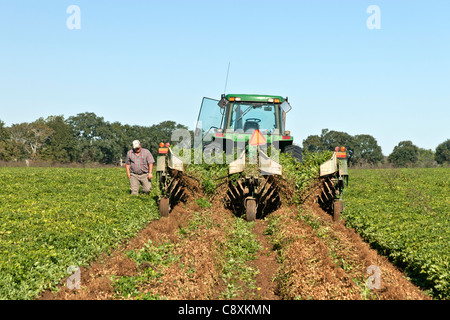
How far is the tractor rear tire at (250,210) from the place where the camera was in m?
8.75

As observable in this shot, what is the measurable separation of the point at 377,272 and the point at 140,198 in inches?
273

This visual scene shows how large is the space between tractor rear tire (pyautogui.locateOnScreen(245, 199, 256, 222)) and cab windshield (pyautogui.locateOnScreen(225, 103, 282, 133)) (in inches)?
96.1

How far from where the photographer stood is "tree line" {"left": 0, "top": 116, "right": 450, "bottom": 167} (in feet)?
196

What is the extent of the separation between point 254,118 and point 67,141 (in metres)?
58.2

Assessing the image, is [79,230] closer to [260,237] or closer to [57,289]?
[57,289]

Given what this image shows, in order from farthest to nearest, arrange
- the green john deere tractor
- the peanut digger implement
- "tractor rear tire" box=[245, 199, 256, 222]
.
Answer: the green john deere tractor, "tractor rear tire" box=[245, 199, 256, 222], the peanut digger implement

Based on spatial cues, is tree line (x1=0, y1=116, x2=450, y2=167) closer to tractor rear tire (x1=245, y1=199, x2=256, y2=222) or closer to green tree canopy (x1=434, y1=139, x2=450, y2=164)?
green tree canopy (x1=434, y1=139, x2=450, y2=164)

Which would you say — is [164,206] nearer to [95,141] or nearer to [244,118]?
[244,118]

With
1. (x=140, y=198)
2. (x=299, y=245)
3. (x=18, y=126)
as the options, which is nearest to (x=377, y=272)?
(x=299, y=245)

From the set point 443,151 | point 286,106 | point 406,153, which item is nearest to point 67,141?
point 286,106

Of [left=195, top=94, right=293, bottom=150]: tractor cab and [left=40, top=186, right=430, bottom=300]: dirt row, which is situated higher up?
[left=195, top=94, right=293, bottom=150]: tractor cab

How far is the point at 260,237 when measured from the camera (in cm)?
780

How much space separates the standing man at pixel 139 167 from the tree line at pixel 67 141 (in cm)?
4344

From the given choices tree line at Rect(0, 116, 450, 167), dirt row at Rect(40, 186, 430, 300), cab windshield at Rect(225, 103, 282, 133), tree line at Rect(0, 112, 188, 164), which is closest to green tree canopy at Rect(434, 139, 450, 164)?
tree line at Rect(0, 116, 450, 167)
